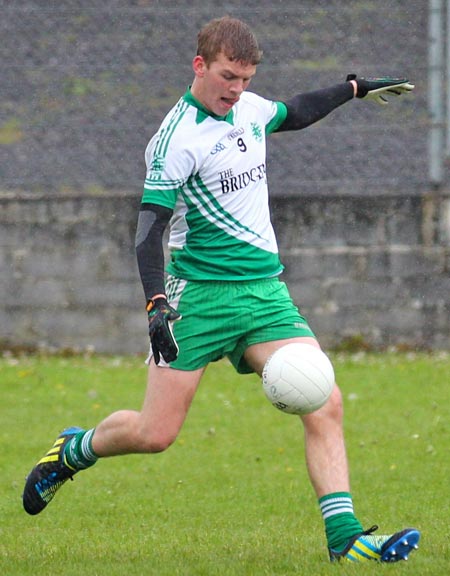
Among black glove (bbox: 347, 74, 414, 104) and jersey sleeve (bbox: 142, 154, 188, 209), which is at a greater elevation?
black glove (bbox: 347, 74, 414, 104)

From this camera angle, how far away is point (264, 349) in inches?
215

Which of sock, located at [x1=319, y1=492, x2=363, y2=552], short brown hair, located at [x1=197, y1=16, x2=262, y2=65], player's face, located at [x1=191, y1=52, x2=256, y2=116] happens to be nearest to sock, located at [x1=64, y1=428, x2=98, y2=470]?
sock, located at [x1=319, y1=492, x2=363, y2=552]

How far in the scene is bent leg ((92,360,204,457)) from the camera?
5430 mm

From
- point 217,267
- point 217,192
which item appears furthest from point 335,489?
point 217,192

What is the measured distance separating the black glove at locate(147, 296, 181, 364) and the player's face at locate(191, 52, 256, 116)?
2.92ft

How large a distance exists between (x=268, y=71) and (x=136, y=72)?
47.9 inches

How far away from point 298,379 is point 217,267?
0.69m

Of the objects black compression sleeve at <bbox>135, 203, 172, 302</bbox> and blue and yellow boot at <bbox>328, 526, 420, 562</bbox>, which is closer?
blue and yellow boot at <bbox>328, 526, 420, 562</bbox>

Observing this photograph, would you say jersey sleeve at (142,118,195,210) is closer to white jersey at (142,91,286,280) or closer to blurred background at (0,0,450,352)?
white jersey at (142,91,286,280)

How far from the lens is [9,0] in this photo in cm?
1187

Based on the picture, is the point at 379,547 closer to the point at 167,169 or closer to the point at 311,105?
the point at 167,169

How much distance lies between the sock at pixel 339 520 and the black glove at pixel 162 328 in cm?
89

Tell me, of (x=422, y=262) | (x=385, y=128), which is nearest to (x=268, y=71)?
(x=385, y=128)

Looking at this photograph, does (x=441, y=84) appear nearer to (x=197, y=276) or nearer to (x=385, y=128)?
(x=385, y=128)
